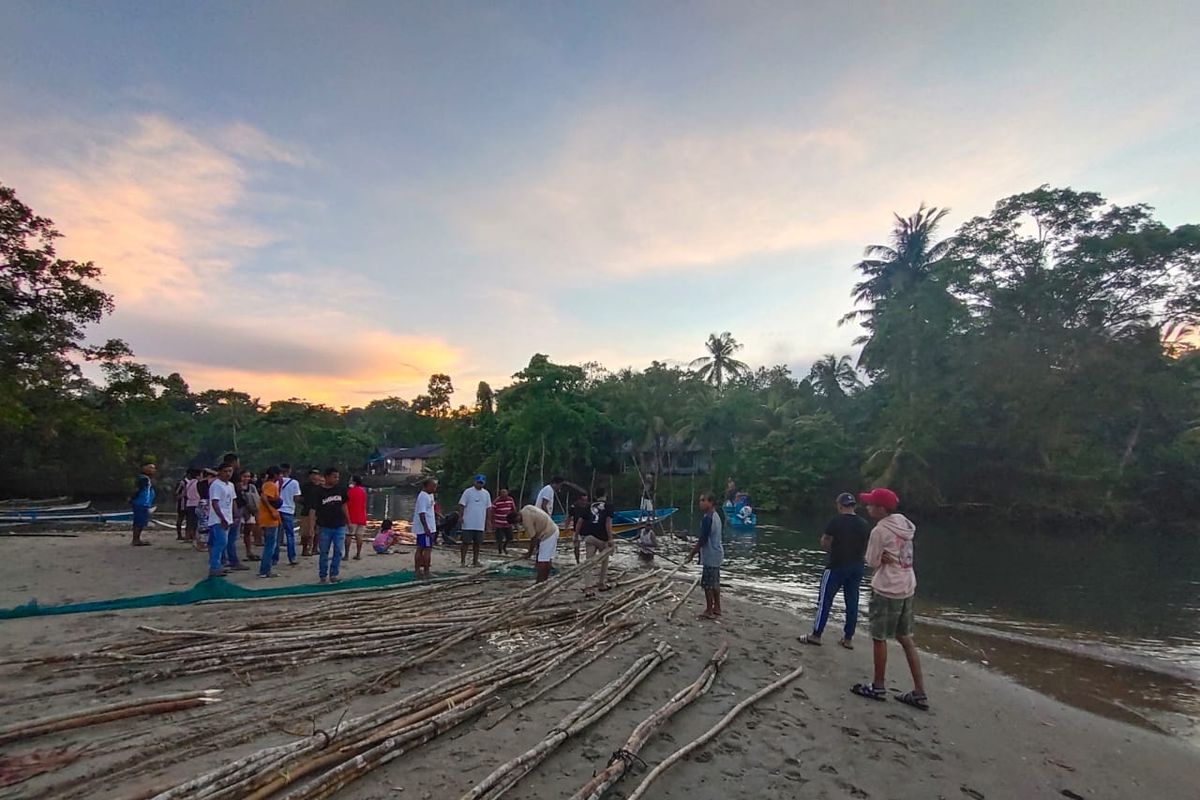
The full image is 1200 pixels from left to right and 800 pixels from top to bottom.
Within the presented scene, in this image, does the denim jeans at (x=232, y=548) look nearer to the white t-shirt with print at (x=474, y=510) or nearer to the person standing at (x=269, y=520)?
the person standing at (x=269, y=520)

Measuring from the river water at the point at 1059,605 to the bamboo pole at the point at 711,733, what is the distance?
2.25m

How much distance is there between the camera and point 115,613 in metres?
7.89

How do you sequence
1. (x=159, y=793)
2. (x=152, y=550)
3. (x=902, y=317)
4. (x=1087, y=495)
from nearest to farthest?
(x=159, y=793), (x=152, y=550), (x=1087, y=495), (x=902, y=317)

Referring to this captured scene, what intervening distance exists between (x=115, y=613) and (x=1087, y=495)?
3988 centimetres

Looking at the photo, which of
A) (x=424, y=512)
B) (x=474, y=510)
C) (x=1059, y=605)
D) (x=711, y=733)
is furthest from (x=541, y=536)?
(x=1059, y=605)

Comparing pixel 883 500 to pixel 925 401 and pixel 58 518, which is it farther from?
pixel 925 401

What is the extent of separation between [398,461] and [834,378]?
160 ft

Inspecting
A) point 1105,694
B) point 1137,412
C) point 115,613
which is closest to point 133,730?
point 115,613

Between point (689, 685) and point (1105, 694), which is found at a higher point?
point (689, 685)

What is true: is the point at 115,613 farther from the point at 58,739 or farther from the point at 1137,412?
the point at 1137,412

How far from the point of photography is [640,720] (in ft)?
17.4

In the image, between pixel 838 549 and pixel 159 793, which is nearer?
pixel 159 793

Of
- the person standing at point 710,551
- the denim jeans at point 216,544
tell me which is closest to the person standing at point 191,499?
the denim jeans at point 216,544

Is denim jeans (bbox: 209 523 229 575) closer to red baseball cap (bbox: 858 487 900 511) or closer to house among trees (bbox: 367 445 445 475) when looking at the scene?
red baseball cap (bbox: 858 487 900 511)
